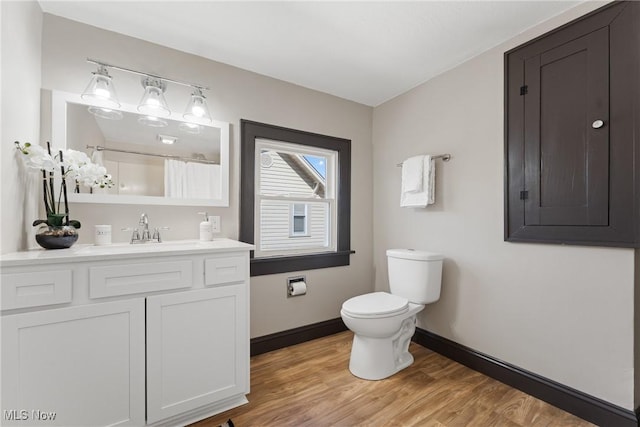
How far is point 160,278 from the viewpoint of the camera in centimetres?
139

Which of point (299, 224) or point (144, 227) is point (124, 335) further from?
point (299, 224)

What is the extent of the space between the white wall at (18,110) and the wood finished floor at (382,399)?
1303mm

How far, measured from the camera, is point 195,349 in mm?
1466

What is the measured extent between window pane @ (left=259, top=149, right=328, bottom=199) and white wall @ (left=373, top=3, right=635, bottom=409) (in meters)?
0.64

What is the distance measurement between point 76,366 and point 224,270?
708mm

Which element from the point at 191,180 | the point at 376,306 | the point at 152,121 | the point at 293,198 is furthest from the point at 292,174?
the point at 376,306

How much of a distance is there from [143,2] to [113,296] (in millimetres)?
1547

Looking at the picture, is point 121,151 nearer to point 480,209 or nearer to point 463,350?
point 480,209

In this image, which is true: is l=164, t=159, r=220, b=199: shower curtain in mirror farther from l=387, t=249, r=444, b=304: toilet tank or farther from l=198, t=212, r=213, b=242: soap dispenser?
l=387, t=249, r=444, b=304: toilet tank

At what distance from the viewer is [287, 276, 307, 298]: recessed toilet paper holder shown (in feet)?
7.75

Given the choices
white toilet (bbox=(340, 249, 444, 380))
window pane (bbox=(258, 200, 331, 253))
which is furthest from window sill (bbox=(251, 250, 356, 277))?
white toilet (bbox=(340, 249, 444, 380))

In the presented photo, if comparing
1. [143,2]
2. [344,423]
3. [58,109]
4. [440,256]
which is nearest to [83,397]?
[344,423]

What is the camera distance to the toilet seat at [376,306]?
181cm

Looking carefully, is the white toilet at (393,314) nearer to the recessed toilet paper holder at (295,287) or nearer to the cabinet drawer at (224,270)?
the recessed toilet paper holder at (295,287)
